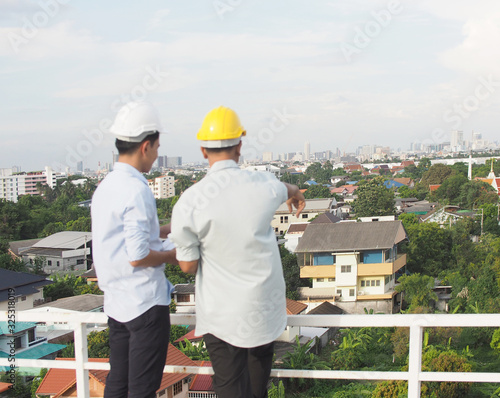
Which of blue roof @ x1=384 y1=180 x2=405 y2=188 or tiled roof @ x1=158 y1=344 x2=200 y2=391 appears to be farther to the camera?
blue roof @ x1=384 y1=180 x2=405 y2=188

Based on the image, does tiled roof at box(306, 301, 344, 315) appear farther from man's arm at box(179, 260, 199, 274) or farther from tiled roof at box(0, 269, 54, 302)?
man's arm at box(179, 260, 199, 274)

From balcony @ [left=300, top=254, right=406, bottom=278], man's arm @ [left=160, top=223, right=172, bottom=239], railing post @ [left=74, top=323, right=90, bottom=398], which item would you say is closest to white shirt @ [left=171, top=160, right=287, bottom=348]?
man's arm @ [left=160, top=223, right=172, bottom=239]

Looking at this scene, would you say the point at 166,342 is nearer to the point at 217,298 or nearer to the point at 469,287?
the point at 217,298

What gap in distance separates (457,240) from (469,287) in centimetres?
457

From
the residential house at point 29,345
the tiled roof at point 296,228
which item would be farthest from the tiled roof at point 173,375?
the tiled roof at point 296,228

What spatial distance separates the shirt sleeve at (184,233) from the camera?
1.05m

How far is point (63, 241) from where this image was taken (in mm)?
20859

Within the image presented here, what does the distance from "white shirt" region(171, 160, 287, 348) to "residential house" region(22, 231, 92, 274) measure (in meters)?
20.0

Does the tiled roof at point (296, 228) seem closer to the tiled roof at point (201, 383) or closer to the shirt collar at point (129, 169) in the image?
the tiled roof at point (201, 383)

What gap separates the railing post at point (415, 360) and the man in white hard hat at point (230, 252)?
1.46ft

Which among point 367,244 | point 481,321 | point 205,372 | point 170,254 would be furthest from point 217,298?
point 367,244

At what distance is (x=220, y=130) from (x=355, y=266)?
1289 cm

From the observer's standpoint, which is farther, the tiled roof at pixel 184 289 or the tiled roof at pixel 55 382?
the tiled roof at pixel 184 289

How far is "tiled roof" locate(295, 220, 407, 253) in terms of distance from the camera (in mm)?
13352
